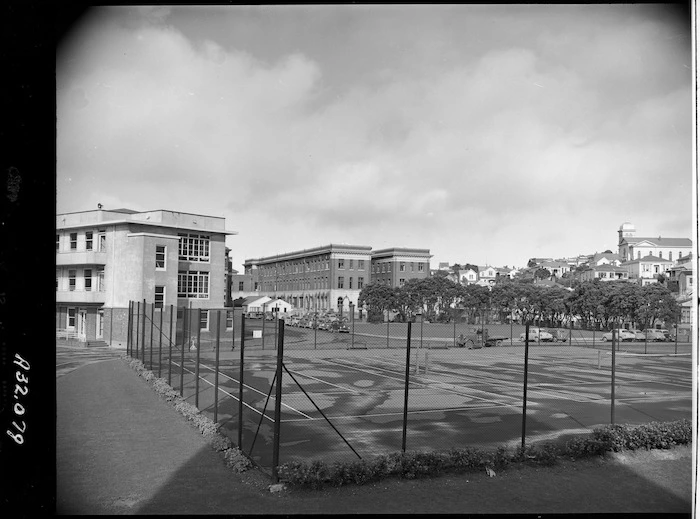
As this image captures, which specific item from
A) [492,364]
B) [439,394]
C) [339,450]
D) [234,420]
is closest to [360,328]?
[492,364]

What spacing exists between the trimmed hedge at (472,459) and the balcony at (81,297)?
24.2 meters

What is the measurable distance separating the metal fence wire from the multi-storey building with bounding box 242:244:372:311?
24.0 feet

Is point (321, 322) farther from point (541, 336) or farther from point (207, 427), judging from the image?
point (207, 427)

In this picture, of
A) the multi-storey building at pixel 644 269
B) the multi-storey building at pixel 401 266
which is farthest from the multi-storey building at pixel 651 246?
the multi-storey building at pixel 401 266

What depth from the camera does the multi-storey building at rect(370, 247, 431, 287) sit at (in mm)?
35594

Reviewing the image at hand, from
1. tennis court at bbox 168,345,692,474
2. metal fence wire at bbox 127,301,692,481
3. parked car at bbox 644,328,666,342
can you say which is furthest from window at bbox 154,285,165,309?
parked car at bbox 644,328,666,342

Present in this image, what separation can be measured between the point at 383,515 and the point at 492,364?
1656 cm

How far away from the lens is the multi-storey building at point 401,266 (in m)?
35.6

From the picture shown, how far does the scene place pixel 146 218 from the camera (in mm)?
27984

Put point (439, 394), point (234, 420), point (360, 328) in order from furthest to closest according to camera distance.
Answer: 1. point (360, 328)
2. point (439, 394)
3. point (234, 420)

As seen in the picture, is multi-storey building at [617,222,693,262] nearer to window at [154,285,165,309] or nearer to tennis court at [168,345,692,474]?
tennis court at [168,345,692,474]

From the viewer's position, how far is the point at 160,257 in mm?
28547

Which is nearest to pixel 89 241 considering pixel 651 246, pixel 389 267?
pixel 389 267
